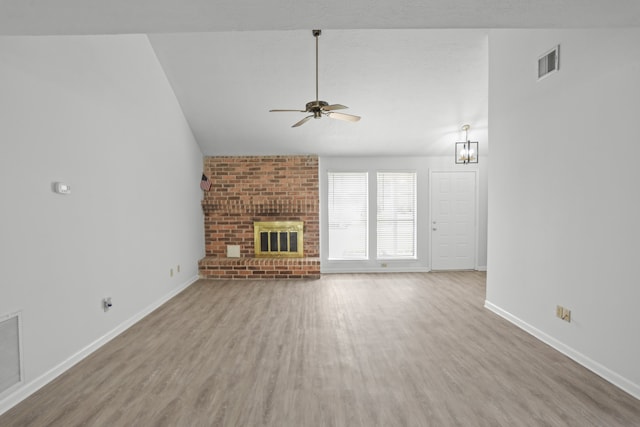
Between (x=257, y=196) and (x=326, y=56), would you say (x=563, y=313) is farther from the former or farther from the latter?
(x=257, y=196)

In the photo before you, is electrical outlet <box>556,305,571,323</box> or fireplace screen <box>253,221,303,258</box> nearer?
electrical outlet <box>556,305,571,323</box>

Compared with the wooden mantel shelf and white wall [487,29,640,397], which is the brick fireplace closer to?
the wooden mantel shelf

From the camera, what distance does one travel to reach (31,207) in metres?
2.35

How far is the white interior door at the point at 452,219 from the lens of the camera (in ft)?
20.4

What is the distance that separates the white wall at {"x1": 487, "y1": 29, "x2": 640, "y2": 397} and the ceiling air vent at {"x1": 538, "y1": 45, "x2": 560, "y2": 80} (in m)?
0.06

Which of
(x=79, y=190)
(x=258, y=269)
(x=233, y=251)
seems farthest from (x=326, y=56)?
(x=233, y=251)

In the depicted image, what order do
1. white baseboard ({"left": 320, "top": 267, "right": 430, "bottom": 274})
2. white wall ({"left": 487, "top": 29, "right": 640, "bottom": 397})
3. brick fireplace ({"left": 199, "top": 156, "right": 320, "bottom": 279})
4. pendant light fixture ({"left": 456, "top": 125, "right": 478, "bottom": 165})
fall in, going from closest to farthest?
white wall ({"left": 487, "top": 29, "right": 640, "bottom": 397}), pendant light fixture ({"left": 456, "top": 125, "right": 478, "bottom": 165}), brick fireplace ({"left": 199, "top": 156, "right": 320, "bottom": 279}), white baseboard ({"left": 320, "top": 267, "right": 430, "bottom": 274})

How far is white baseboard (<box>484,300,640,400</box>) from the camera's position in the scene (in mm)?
2264

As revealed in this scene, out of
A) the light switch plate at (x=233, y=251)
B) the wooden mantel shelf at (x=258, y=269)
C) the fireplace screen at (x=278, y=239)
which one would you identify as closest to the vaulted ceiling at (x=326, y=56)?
the fireplace screen at (x=278, y=239)

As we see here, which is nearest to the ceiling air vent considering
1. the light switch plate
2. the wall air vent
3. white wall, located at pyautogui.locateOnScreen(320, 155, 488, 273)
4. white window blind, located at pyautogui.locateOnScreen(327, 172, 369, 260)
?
white wall, located at pyautogui.locateOnScreen(320, 155, 488, 273)

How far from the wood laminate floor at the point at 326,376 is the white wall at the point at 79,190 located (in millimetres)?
345

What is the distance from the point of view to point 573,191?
8.95 feet

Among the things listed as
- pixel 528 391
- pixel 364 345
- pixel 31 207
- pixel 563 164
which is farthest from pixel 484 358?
pixel 31 207

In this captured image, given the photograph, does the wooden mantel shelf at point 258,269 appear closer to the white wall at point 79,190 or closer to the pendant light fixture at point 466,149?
the white wall at point 79,190
